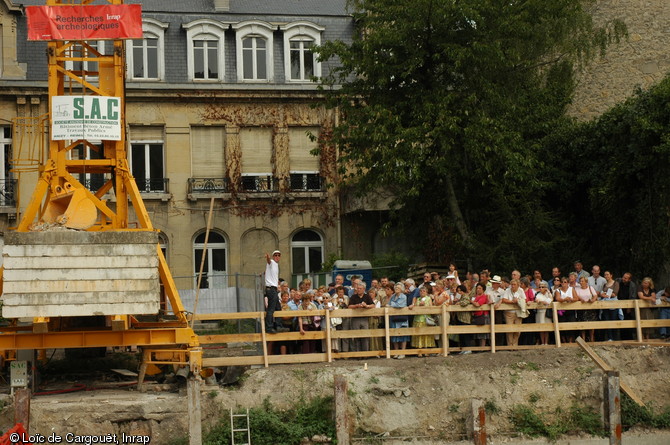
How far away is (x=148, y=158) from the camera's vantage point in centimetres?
3422

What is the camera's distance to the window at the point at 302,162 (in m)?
35.0

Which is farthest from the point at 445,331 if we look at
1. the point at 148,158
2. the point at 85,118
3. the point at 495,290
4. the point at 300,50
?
the point at 300,50

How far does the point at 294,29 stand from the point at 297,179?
4897 mm

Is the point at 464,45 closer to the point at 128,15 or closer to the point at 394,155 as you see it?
the point at 394,155

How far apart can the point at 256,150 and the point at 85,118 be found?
12868 mm

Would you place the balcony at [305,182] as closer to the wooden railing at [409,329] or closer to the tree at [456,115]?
the tree at [456,115]

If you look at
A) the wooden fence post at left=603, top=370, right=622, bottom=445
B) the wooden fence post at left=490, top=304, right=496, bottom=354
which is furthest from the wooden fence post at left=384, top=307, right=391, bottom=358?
the wooden fence post at left=603, top=370, right=622, bottom=445

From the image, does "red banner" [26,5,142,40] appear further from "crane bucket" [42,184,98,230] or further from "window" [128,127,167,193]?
"window" [128,127,167,193]

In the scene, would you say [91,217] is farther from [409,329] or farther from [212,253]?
[212,253]

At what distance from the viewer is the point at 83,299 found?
2044 cm

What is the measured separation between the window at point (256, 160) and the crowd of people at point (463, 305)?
36.7ft

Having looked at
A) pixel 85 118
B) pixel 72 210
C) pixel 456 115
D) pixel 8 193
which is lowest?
pixel 72 210

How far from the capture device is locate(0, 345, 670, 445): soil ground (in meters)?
20.5

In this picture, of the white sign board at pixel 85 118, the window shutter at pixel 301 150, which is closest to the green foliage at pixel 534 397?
the white sign board at pixel 85 118
